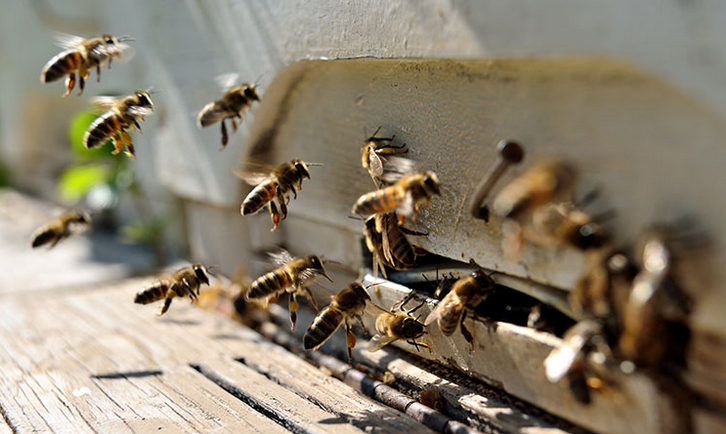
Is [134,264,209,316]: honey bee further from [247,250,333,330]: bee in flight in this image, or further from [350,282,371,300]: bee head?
[350,282,371,300]: bee head

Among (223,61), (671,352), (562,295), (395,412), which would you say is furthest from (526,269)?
(223,61)

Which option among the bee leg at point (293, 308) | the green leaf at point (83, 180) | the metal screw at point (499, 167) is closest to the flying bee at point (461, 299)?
the metal screw at point (499, 167)

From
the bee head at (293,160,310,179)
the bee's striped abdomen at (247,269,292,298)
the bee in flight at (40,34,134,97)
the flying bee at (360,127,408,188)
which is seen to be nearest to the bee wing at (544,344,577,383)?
the flying bee at (360,127,408,188)

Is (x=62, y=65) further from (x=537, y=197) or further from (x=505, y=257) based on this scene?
(x=537, y=197)

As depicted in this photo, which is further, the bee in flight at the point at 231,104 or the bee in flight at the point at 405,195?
the bee in flight at the point at 231,104

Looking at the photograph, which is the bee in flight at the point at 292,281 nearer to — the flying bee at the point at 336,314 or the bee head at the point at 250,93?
the flying bee at the point at 336,314

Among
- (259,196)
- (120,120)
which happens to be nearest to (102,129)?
(120,120)

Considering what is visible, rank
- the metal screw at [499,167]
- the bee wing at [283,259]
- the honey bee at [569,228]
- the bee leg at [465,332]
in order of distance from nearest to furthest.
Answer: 1. the honey bee at [569,228]
2. the metal screw at [499,167]
3. the bee leg at [465,332]
4. the bee wing at [283,259]

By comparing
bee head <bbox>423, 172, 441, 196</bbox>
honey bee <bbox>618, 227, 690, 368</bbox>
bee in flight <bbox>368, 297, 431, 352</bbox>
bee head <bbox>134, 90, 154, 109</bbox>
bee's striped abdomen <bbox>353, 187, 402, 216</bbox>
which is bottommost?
bee in flight <bbox>368, 297, 431, 352</bbox>
